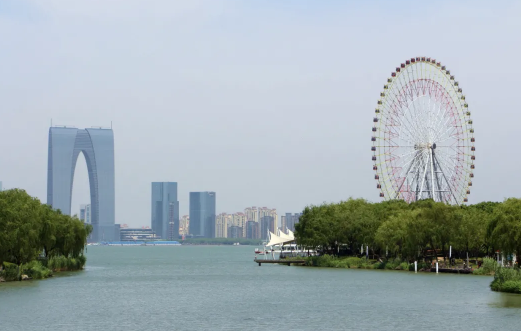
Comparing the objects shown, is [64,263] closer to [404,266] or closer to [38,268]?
[38,268]

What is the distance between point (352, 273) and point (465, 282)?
63.4ft

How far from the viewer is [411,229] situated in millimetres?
85062

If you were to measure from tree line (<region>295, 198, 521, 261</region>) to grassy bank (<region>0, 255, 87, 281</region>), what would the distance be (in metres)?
28.5

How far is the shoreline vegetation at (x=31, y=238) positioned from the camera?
217ft

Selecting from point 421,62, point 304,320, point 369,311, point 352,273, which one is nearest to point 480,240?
point 352,273

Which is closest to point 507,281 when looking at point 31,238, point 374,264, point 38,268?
point 31,238

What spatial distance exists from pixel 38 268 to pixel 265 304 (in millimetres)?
28860

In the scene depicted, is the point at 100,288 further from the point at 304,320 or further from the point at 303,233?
the point at 303,233

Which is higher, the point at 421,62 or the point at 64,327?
the point at 421,62

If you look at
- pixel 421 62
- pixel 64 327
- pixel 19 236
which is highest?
pixel 421 62

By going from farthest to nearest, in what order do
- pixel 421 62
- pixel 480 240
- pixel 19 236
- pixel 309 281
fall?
pixel 421 62
pixel 480 240
pixel 309 281
pixel 19 236

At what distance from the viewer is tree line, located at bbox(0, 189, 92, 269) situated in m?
65.8

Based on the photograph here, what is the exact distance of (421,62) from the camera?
100 m

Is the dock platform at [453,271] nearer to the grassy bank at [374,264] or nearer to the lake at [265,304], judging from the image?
the grassy bank at [374,264]
